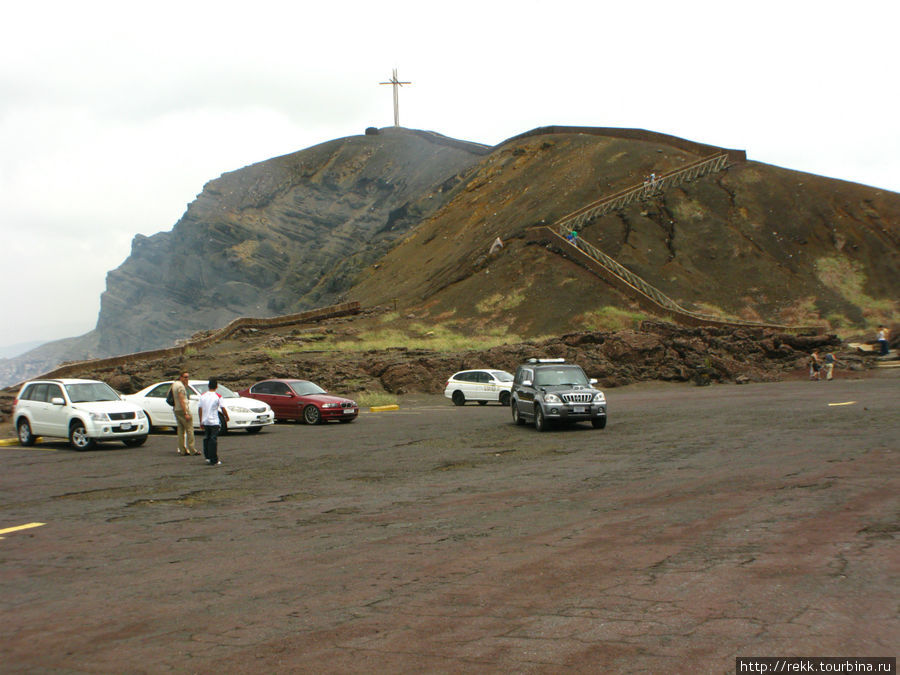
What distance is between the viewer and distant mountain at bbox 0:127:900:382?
54.7 metres

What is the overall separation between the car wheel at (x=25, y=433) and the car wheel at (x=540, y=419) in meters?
12.7

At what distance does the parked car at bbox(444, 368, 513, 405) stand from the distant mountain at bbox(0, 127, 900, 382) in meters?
20.1

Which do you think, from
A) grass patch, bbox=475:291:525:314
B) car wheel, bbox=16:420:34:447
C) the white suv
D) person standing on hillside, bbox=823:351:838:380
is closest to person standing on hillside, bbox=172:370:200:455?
the white suv

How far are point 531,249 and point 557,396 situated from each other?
41953mm

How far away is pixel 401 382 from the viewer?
36688 millimetres

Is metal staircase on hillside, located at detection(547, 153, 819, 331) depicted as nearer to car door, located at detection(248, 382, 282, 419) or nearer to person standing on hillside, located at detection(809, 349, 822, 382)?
person standing on hillside, located at detection(809, 349, 822, 382)

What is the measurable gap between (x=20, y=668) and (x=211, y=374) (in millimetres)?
33261

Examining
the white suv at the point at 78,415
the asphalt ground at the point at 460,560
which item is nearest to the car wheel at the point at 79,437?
the white suv at the point at 78,415

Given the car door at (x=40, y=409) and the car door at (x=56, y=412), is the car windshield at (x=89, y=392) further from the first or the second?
the car door at (x=40, y=409)

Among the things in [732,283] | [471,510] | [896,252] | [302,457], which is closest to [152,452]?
[302,457]

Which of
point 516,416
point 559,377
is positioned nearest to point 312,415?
point 516,416

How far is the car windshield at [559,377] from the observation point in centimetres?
2009

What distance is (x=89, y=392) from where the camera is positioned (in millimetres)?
18703

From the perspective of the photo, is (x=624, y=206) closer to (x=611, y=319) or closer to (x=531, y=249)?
(x=531, y=249)
